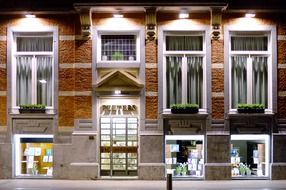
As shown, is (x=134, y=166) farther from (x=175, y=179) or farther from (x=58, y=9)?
(x=58, y=9)

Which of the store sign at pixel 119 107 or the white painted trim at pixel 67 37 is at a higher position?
the white painted trim at pixel 67 37

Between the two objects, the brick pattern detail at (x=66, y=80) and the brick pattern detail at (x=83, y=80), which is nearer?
the brick pattern detail at (x=83, y=80)

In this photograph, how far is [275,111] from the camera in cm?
2188

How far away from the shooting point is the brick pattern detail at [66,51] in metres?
22.2

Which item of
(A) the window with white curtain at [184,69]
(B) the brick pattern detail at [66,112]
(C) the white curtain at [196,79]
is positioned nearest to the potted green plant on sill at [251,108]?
(A) the window with white curtain at [184,69]

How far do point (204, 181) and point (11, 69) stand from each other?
9728 mm

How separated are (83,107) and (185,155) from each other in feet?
16.1

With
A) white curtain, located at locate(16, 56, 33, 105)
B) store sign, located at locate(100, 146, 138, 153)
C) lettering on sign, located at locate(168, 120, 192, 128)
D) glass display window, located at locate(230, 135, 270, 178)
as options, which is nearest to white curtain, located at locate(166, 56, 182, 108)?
lettering on sign, located at locate(168, 120, 192, 128)

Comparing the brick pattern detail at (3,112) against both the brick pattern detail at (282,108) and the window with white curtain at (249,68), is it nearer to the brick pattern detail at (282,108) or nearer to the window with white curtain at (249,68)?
the window with white curtain at (249,68)

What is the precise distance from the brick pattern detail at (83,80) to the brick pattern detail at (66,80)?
1.01ft

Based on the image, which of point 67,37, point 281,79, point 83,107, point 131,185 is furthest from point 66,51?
point 281,79

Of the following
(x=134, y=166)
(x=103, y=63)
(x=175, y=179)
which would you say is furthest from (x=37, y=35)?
(x=175, y=179)

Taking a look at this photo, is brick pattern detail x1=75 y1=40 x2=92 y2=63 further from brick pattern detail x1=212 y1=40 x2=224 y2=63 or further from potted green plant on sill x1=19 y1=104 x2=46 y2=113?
brick pattern detail x1=212 y1=40 x2=224 y2=63

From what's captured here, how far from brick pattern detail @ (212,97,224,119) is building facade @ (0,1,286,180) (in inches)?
1.7
